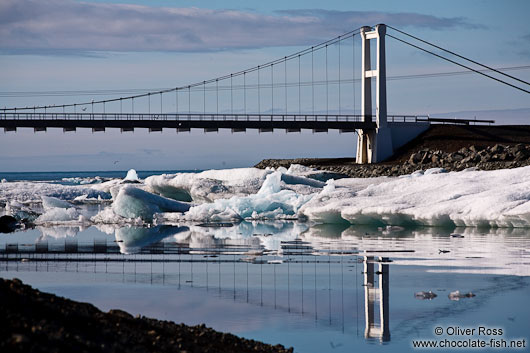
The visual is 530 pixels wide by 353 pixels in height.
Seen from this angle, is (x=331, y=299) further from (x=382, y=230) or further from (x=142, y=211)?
(x=142, y=211)

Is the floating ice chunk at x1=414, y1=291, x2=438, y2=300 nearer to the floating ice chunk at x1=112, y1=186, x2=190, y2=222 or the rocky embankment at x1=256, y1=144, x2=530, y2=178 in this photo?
the floating ice chunk at x1=112, y1=186, x2=190, y2=222

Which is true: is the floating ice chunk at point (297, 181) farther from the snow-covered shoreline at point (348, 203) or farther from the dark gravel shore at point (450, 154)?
the dark gravel shore at point (450, 154)

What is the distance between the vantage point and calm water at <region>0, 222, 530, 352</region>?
738 cm

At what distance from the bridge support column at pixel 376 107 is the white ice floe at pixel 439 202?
86.2 feet

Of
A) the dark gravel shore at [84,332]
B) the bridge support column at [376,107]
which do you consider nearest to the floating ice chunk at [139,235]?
the dark gravel shore at [84,332]

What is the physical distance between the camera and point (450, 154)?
4066 cm

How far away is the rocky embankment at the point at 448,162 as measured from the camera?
3278cm

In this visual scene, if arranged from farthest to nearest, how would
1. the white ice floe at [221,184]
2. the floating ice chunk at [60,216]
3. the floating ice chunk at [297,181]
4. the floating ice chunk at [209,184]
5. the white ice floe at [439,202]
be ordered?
the floating ice chunk at [209,184]
the white ice floe at [221,184]
the floating ice chunk at [297,181]
the floating ice chunk at [60,216]
the white ice floe at [439,202]

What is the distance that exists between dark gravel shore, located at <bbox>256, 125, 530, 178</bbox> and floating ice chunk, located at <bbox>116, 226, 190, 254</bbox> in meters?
15.5

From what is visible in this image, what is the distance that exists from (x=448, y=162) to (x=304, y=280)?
1195 inches

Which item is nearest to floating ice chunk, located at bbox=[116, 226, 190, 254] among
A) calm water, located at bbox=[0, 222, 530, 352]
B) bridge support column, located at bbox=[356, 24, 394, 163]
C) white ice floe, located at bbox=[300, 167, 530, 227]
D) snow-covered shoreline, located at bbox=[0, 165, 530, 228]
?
calm water, located at bbox=[0, 222, 530, 352]

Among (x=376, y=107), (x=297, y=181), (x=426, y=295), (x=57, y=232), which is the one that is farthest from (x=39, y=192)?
(x=426, y=295)

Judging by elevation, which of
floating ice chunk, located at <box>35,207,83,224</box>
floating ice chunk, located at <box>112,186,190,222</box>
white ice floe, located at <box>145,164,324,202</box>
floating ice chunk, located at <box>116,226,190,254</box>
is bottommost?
floating ice chunk, located at <box>116,226,190,254</box>

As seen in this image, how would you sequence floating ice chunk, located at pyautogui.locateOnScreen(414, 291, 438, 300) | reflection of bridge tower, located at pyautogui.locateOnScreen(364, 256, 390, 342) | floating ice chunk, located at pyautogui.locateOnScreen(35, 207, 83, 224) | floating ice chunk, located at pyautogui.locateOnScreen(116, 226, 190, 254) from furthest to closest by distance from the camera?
1. floating ice chunk, located at pyautogui.locateOnScreen(35, 207, 83, 224)
2. floating ice chunk, located at pyautogui.locateOnScreen(116, 226, 190, 254)
3. floating ice chunk, located at pyautogui.locateOnScreen(414, 291, 438, 300)
4. reflection of bridge tower, located at pyautogui.locateOnScreen(364, 256, 390, 342)
